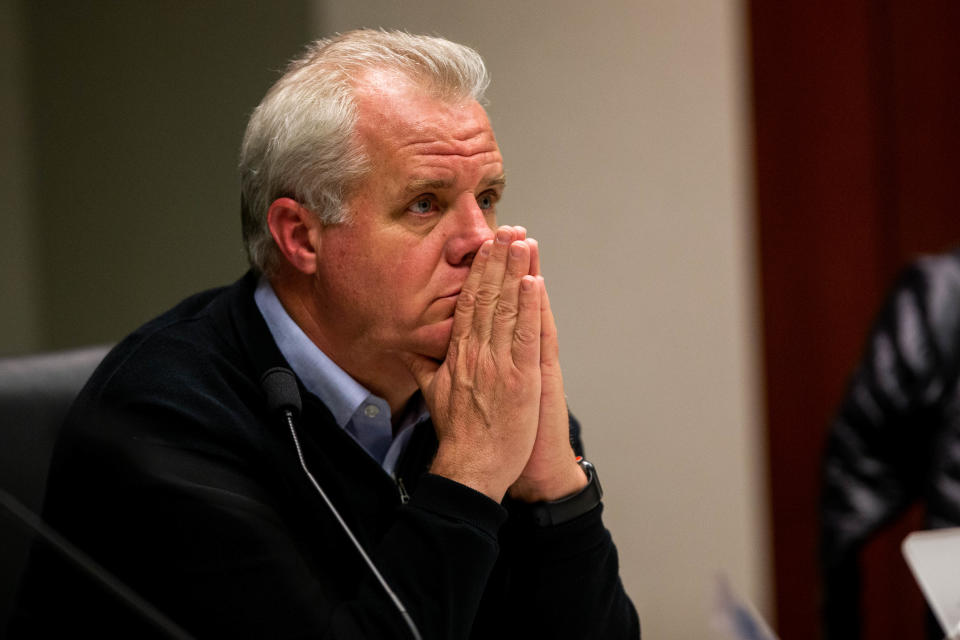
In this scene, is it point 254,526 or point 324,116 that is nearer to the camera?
point 254,526

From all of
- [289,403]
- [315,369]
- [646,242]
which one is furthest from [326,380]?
[646,242]

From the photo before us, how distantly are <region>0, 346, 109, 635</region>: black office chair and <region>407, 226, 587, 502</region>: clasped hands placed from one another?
310mm

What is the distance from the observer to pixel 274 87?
0.92 meters

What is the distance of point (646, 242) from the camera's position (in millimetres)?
1600

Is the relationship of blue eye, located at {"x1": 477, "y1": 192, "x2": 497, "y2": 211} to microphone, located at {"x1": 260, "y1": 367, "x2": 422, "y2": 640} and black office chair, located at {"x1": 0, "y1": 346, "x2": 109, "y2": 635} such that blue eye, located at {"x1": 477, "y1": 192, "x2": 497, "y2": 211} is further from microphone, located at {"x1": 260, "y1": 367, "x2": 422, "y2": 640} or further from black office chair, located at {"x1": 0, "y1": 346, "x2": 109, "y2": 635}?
black office chair, located at {"x1": 0, "y1": 346, "x2": 109, "y2": 635}

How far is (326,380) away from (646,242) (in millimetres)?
735

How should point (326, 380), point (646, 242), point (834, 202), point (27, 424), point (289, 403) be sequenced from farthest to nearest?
point (834, 202) < point (646, 242) < point (326, 380) < point (289, 403) < point (27, 424)

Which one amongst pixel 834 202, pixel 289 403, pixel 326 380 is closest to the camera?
pixel 289 403

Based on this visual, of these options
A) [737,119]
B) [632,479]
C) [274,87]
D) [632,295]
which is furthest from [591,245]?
[737,119]

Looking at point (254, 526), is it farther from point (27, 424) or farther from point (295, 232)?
point (295, 232)

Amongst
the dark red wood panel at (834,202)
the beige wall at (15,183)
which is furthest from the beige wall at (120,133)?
the dark red wood panel at (834,202)

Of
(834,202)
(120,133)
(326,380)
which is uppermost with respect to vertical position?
(120,133)

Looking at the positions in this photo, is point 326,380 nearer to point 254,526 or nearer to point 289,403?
point 289,403

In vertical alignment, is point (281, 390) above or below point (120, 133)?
below
